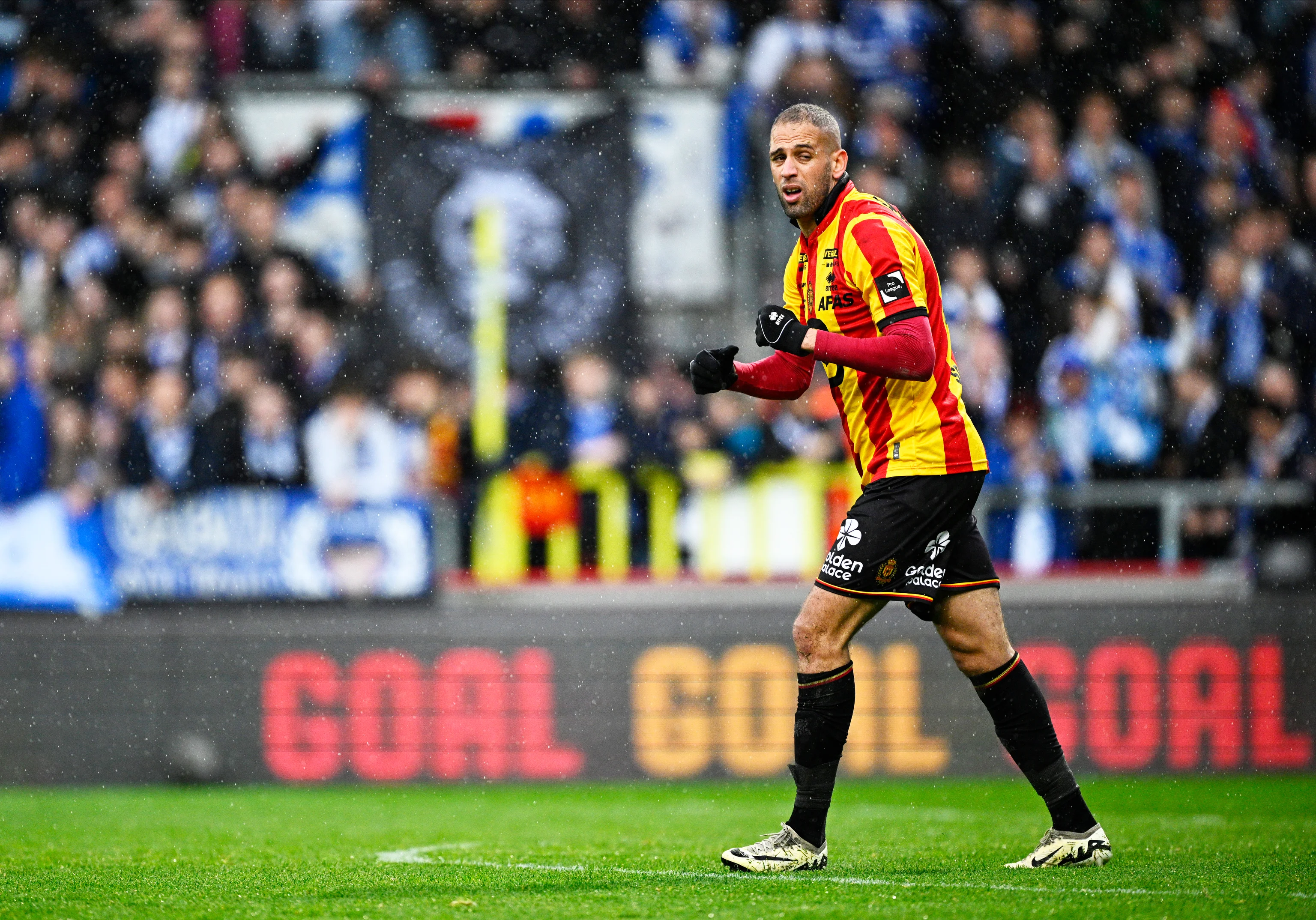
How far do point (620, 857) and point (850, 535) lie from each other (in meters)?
1.37

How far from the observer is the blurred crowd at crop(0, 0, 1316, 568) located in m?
10.5

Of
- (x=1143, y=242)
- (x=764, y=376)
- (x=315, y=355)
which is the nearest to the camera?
(x=764, y=376)

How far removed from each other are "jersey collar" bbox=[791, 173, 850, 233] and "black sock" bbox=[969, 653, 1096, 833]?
1355 millimetres

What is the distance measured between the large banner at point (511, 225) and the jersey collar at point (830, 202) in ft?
21.9

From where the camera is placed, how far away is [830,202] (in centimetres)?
471

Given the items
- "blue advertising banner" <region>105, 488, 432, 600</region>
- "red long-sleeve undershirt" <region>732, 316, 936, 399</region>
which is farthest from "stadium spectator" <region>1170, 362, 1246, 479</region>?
"red long-sleeve undershirt" <region>732, 316, 936, 399</region>

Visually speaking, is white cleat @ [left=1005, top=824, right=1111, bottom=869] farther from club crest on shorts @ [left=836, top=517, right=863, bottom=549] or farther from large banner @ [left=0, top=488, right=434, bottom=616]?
large banner @ [left=0, top=488, right=434, bottom=616]

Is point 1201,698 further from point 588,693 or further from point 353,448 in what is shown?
point 353,448

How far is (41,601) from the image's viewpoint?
31.1 feet

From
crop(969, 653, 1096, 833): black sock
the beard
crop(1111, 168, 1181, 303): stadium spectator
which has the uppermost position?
crop(1111, 168, 1181, 303): stadium spectator

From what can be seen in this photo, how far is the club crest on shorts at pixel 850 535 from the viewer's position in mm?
4523

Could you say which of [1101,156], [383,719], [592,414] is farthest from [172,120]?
[1101,156]

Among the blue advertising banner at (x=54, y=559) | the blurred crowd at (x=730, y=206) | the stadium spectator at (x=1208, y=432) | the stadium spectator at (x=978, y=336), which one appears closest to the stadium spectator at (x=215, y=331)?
the blurred crowd at (x=730, y=206)

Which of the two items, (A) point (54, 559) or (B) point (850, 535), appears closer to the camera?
(B) point (850, 535)
